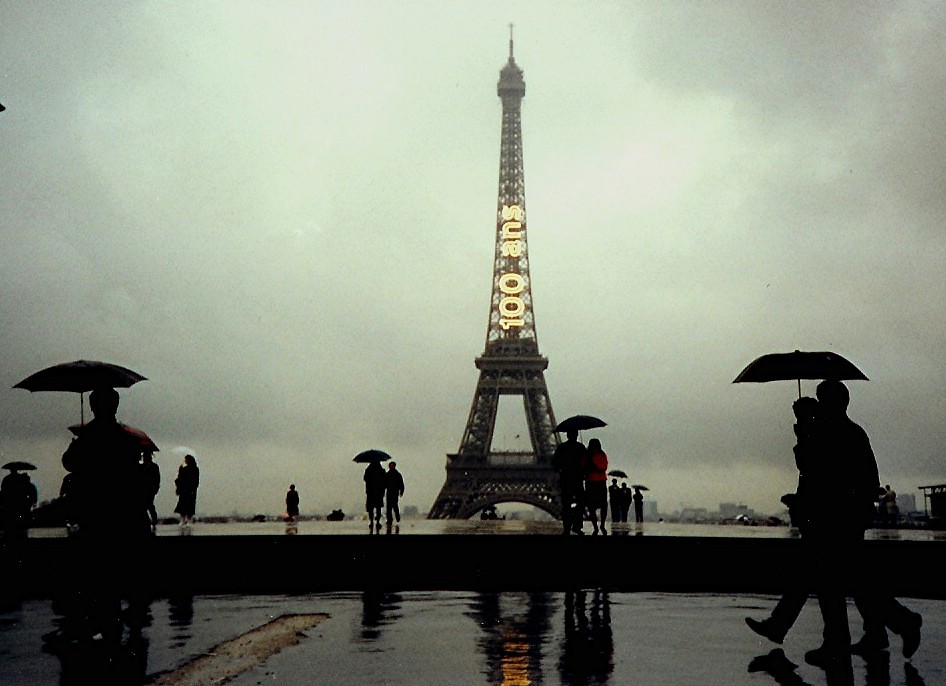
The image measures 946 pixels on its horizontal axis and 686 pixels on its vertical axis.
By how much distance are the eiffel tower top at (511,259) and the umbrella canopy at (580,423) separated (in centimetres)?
6182

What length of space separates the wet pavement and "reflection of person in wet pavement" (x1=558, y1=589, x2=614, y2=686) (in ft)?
0.05

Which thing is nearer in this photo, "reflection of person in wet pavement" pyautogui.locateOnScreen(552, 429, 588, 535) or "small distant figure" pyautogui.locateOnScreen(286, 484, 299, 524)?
"reflection of person in wet pavement" pyautogui.locateOnScreen(552, 429, 588, 535)

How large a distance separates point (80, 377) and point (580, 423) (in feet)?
34.1

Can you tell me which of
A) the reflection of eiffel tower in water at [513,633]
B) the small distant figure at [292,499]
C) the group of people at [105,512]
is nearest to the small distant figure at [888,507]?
the small distant figure at [292,499]

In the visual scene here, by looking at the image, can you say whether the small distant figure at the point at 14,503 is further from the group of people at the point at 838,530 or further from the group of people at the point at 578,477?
the group of people at the point at 838,530

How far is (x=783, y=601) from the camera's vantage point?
26.1 feet

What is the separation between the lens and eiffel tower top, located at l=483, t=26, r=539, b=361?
85.6 metres

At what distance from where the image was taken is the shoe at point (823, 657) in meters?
7.08

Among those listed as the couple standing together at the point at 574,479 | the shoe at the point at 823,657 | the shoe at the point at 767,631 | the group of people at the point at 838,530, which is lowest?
the shoe at the point at 823,657

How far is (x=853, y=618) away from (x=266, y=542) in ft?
30.1

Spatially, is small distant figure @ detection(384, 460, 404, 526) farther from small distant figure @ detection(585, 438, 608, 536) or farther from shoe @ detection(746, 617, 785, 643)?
shoe @ detection(746, 617, 785, 643)

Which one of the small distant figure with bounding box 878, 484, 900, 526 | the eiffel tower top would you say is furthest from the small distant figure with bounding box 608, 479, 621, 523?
the eiffel tower top

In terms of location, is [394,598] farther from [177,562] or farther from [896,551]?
[896,551]

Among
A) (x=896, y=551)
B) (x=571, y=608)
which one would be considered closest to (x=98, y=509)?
(x=571, y=608)
